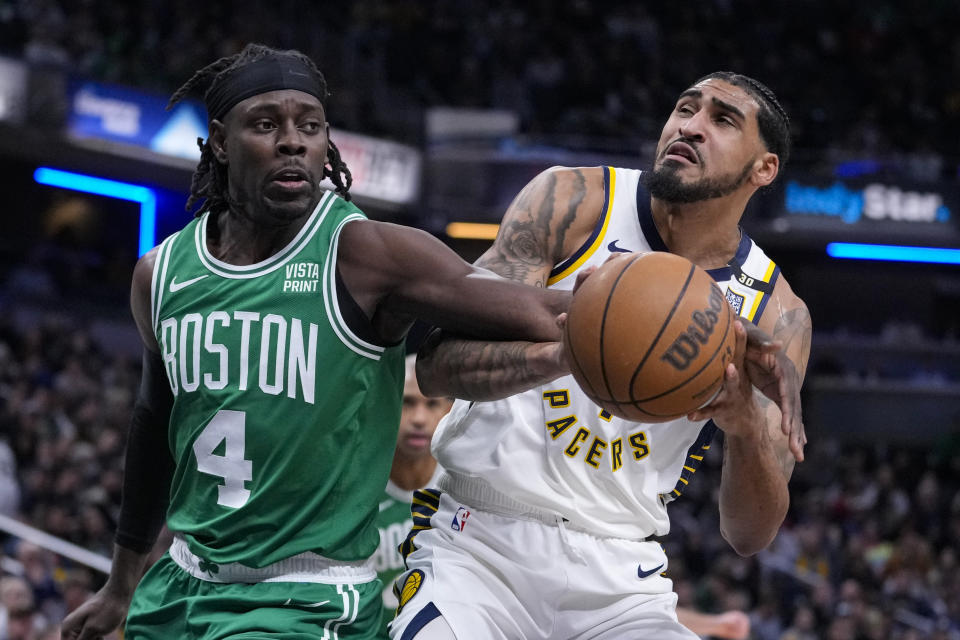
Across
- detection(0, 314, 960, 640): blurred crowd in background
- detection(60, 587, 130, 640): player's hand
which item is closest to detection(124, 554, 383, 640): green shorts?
detection(60, 587, 130, 640): player's hand

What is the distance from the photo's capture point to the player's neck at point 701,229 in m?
3.49

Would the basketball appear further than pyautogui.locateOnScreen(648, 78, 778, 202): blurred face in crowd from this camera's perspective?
No

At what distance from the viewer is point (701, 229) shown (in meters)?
3.54

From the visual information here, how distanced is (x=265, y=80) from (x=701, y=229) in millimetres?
1337

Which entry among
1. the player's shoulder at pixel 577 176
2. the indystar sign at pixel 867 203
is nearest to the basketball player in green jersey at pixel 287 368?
the player's shoulder at pixel 577 176

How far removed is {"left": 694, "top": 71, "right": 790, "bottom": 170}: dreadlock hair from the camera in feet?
12.0

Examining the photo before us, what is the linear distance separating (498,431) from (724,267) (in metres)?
0.82

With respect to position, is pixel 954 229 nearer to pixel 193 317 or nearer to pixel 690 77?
pixel 690 77

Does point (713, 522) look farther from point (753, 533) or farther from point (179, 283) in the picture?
point (179, 283)

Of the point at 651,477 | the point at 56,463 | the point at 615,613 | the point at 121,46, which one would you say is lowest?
the point at 56,463

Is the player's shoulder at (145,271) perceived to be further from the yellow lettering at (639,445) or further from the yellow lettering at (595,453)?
the yellow lettering at (639,445)

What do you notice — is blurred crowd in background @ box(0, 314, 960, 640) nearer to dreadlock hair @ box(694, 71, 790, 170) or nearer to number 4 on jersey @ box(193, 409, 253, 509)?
number 4 on jersey @ box(193, 409, 253, 509)

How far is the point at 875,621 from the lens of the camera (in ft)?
38.4

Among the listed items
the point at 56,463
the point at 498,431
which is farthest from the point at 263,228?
the point at 56,463
